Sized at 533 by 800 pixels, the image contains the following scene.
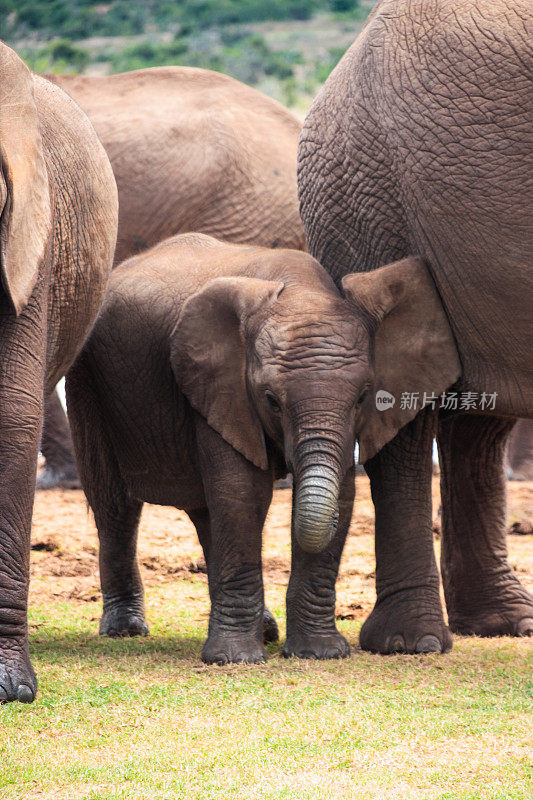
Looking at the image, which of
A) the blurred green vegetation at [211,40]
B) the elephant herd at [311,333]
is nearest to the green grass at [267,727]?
the elephant herd at [311,333]

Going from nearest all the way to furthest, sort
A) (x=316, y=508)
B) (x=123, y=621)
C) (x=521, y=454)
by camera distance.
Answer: (x=316, y=508) < (x=123, y=621) < (x=521, y=454)

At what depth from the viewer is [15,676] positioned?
3.86m

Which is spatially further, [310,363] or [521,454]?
[521,454]

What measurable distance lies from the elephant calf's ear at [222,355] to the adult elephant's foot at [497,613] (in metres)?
1.43

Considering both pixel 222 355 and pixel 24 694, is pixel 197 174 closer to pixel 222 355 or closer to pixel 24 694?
pixel 222 355

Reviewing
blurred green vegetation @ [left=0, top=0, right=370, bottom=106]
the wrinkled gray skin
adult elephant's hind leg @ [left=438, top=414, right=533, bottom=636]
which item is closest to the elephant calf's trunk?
adult elephant's hind leg @ [left=438, top=414, right=533, bottom=636]

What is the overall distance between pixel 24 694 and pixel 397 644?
5.20 feet

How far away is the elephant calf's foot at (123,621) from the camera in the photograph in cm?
527

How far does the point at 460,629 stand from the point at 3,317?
2.58 m

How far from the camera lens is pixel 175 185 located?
7434 millimetres

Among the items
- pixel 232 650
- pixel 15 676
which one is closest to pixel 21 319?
pixel 15 676

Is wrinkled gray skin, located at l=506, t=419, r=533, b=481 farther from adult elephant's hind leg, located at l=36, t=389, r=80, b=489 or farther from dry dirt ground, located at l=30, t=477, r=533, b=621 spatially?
adult elephant's hind leg, located at l=36, t=389, r=80, b=489

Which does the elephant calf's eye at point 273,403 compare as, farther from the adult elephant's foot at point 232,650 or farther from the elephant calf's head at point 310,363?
the adult elephant's foot at point 232,650

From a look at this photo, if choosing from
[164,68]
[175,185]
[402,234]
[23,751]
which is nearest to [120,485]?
[402,234]
